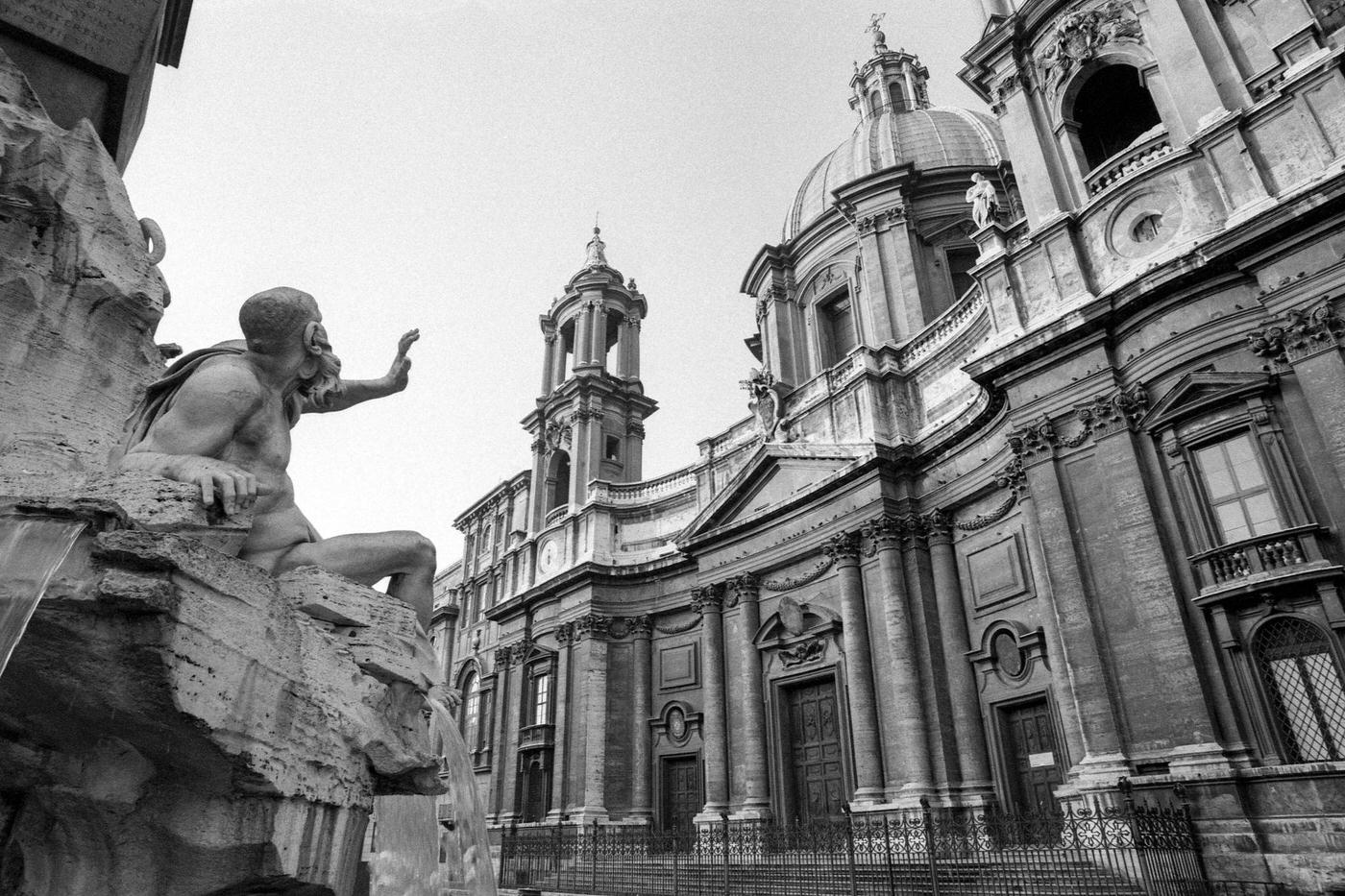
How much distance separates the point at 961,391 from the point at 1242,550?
23.8ft

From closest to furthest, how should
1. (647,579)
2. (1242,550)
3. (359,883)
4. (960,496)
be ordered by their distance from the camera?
(359,883) < (1242,550) < (960,496) < (647,579)

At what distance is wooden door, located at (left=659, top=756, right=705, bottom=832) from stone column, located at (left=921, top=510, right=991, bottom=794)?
7532mm

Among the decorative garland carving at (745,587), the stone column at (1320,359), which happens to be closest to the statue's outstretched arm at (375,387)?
the stone column at (1320,359)

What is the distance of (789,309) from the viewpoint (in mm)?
26297

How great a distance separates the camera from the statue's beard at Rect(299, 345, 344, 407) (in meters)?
3.22

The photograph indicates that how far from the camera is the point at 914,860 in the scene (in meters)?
12.1

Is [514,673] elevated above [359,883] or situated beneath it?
elevated above

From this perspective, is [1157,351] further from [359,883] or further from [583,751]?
[583,751]

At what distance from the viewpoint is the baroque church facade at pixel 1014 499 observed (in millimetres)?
10461

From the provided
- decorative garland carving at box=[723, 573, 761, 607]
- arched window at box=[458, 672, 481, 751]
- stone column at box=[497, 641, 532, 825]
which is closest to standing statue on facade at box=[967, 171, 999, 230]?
decorative garland carving at box=[723, 573, 761, 607]

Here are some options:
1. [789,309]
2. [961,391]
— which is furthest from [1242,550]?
[789,309]

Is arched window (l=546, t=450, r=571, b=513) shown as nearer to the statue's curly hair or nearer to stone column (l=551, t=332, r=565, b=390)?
stone column (l=551, t=332, r=565, b=390)

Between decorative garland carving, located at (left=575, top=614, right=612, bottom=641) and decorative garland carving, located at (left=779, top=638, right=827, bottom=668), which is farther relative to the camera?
decorative garland carving, located at (left=575, top=614, right=612, bottom=641)

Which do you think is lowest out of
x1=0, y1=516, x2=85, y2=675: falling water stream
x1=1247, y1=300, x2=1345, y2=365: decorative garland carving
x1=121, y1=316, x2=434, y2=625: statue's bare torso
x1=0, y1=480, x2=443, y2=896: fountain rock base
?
x1=0, y1=480, x2=443, y2=896: fountain rock base
